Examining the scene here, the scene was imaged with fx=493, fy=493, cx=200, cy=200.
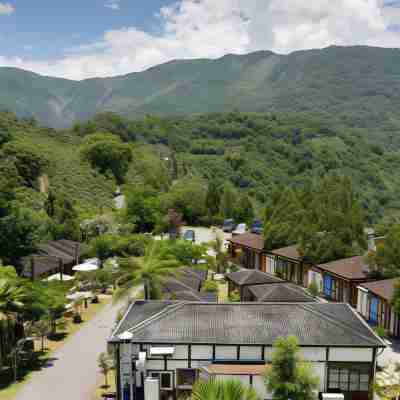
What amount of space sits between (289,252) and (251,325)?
1823cm

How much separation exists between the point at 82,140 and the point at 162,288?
6990cm

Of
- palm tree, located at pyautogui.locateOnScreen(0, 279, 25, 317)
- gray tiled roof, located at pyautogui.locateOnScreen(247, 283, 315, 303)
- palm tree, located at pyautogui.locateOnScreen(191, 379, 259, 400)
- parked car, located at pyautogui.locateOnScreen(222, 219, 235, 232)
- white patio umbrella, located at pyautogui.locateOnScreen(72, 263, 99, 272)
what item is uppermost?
palm tree, located at pyautogui.locateOnScreen(191, 379, 259, 400)

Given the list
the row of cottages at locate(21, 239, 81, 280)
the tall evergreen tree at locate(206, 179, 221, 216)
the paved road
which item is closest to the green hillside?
the tall evergreen tree at locate(206, 179, 221, 216)

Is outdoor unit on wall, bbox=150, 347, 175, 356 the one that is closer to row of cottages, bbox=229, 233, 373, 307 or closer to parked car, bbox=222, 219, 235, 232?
row of cottages, bbox=229, 233, 373, 307

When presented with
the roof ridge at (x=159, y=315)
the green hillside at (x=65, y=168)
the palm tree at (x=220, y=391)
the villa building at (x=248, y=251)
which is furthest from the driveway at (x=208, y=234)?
the palm tree at (x=220, y=391)

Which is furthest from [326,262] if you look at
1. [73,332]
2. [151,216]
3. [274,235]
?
[151,216]

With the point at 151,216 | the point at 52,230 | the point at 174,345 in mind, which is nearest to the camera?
the point at 174,345

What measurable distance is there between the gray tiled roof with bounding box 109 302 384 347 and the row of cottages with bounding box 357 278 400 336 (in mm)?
5685

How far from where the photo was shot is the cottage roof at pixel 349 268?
27914mm

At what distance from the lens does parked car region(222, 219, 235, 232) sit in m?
61.0

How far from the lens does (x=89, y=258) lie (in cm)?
4128

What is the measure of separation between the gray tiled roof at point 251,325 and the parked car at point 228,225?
41650 mm

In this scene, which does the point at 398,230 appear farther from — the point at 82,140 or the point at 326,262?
the point at 82,140

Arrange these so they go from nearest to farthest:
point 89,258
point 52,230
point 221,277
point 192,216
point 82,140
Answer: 1. point 221,277
2. point 89,258
3. point 52,230
4. point 192,216
5. point 82,140
